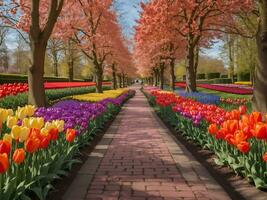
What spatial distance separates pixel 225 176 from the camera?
607cm

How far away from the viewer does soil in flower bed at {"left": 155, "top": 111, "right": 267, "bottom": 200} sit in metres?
5.18

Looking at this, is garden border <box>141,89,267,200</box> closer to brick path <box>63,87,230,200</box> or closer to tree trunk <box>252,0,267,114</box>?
brick path <box>63,87,230,200</box>

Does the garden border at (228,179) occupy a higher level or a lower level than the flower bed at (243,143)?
lower

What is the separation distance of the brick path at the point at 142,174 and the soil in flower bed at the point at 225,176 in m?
0.12

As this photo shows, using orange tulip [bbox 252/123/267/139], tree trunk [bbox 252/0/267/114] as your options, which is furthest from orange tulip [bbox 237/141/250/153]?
tree trunk [bbox 252/0/267/114]

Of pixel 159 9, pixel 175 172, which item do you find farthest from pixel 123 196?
pixel 159 9

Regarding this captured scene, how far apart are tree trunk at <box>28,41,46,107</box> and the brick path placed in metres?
3.37

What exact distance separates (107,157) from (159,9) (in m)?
14.5

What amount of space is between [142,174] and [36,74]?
679cm

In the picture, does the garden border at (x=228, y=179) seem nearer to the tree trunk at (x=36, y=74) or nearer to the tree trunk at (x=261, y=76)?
the tree trunk at (x=261, y=76)

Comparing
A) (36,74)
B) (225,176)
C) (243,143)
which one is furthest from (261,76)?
(36,74)

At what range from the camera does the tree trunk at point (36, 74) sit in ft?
38.9

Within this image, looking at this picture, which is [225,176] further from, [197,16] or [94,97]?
[197,16]

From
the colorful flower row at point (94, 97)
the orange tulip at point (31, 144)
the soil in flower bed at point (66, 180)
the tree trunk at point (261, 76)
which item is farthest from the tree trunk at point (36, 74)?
the orange tulip at point (31, 144)
